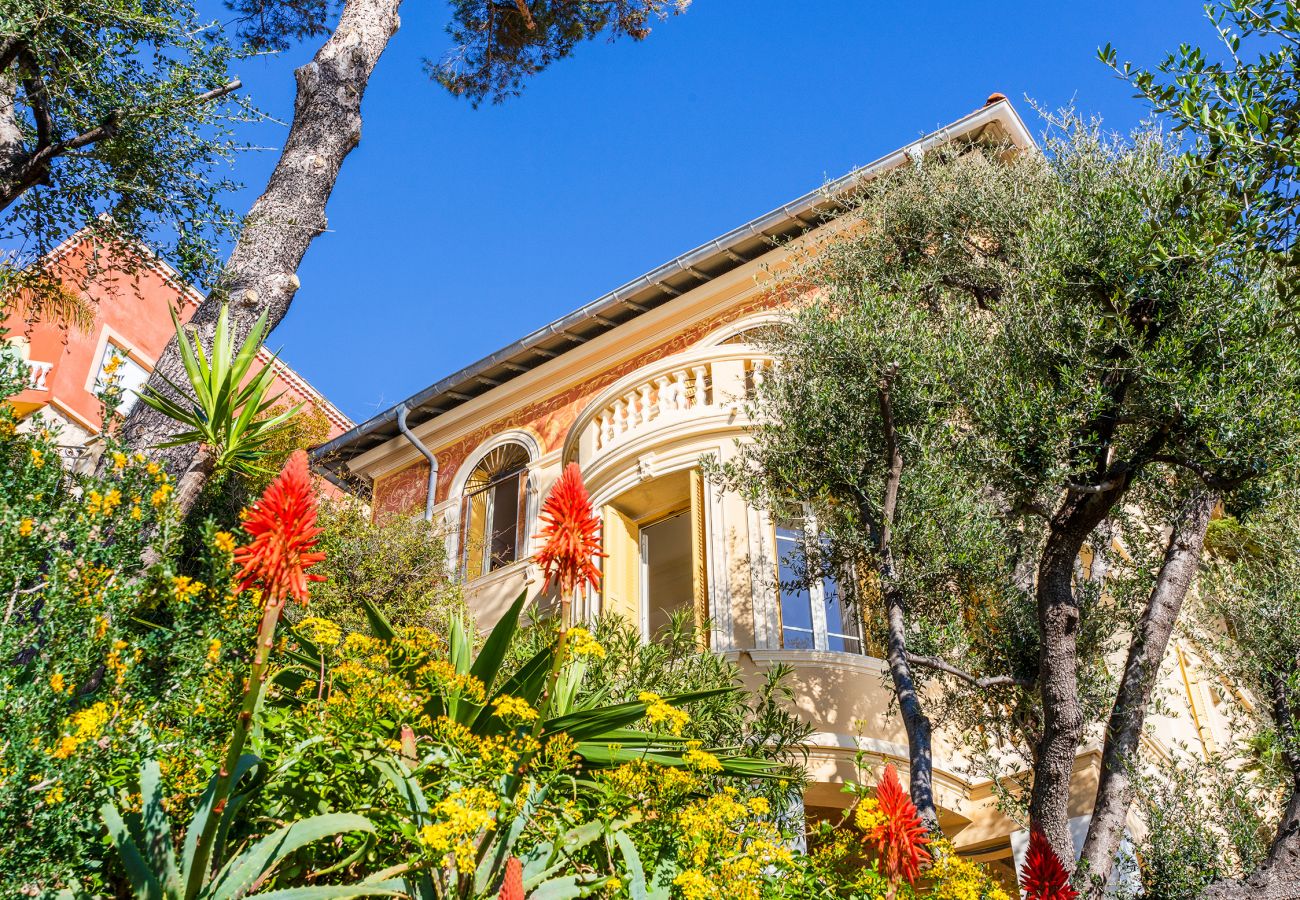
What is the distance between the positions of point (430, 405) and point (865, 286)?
10508 mm

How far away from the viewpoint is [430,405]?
18469mm

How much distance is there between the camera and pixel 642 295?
16.0 meters

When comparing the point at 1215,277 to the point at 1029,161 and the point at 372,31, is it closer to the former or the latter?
the point at 1029,161

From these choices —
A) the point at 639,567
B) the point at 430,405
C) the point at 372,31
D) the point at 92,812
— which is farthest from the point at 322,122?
the point at 430,405

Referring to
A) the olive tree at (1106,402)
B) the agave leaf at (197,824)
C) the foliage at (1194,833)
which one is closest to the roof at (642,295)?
the olive tree at (1106,402)

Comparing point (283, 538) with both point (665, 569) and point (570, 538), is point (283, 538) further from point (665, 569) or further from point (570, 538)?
point (665, 569)

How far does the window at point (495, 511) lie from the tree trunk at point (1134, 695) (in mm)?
9951

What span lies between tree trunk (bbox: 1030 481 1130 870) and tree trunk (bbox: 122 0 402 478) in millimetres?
5338

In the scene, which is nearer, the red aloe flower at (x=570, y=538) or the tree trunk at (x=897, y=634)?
the red aloe flower at (x=570, y=538)

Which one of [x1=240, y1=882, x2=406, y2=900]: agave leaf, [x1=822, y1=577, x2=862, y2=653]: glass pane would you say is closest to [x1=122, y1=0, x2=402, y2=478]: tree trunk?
[x1=240, y1=882, x2=406, y2=900]: agave leaf

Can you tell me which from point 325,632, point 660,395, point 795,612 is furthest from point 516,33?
point 325,632

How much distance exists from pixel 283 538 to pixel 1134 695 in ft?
20.4

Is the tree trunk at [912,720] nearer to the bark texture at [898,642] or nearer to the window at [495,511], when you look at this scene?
the bark texture at [898,642]

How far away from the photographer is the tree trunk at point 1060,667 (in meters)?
6.56
